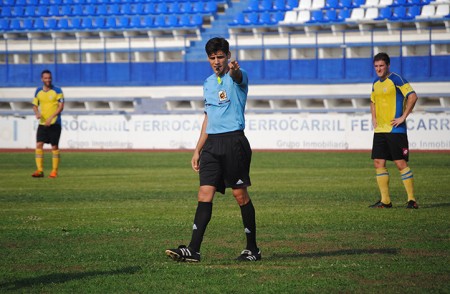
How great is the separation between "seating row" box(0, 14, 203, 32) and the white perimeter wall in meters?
8.34

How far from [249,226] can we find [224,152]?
2.41 feet

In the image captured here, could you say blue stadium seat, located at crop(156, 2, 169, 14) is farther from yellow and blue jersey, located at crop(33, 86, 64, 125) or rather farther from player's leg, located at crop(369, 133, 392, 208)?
player's leg, located at crop(369, 133, 392, 208)

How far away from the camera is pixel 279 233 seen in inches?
416

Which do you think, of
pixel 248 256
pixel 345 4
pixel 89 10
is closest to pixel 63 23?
pixel 89 10

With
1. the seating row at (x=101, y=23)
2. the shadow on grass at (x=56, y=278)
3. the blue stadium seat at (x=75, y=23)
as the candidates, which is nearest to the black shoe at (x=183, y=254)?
the shadow on grass at (x=56, y=278)

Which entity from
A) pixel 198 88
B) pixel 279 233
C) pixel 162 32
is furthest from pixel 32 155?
pixel 279 233

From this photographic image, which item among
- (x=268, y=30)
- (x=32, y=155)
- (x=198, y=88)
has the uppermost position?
(x=268, y=30)

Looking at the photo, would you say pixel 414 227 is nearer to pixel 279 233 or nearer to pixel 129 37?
pixel 279 233

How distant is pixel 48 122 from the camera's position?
68.7ft

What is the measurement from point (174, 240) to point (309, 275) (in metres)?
2.67

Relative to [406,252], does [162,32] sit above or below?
above

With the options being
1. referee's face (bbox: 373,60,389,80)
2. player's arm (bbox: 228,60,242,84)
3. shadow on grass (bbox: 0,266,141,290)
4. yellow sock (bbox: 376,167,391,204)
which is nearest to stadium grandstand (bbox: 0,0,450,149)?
yellow sock (bbox: 376,167,391,204)

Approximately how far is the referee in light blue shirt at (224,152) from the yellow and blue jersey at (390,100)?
5.62 metres

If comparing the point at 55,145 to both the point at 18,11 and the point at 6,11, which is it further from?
the point at 6,11
